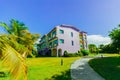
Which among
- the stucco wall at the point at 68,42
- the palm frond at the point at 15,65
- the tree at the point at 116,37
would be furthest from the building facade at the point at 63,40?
the palm frond at the point at 15,65

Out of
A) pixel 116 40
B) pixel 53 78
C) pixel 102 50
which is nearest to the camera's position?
pixel 53 78

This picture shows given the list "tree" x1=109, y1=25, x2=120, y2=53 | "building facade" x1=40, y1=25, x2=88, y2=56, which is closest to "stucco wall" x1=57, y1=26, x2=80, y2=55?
"building facade" x1=40, y1=25, x2=88, y2=56

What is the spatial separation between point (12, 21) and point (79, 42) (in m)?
34.7

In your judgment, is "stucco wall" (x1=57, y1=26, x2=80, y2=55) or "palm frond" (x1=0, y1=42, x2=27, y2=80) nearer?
"palm frond" (x1=0, y1=42, x2=27, y2=80)

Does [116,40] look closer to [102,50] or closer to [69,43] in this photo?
[69,43]

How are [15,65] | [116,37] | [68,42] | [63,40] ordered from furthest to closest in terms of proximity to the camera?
[68,42] → [63,40] → [116,37] → [15,65]

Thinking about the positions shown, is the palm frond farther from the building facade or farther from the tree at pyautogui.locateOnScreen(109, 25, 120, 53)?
the building facade

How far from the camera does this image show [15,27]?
1074 inches

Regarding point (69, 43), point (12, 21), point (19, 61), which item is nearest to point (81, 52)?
point (69, 43)

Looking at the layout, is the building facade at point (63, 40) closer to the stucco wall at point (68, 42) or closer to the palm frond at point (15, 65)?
the stucco wall at point (68, 42)

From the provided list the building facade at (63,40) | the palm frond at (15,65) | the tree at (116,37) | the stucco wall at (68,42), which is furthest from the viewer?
the stucco wall at (68,42)

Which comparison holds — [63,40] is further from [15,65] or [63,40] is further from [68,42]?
[15,65]

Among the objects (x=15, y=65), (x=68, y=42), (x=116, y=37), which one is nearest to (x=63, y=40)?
(x=68, y=42)

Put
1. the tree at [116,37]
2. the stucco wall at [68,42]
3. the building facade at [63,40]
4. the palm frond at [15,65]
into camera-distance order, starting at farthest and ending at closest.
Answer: the stucco wall at [68,42], the building facade at [63,40], the tree at [116,37], the palm frond at [15,65]
